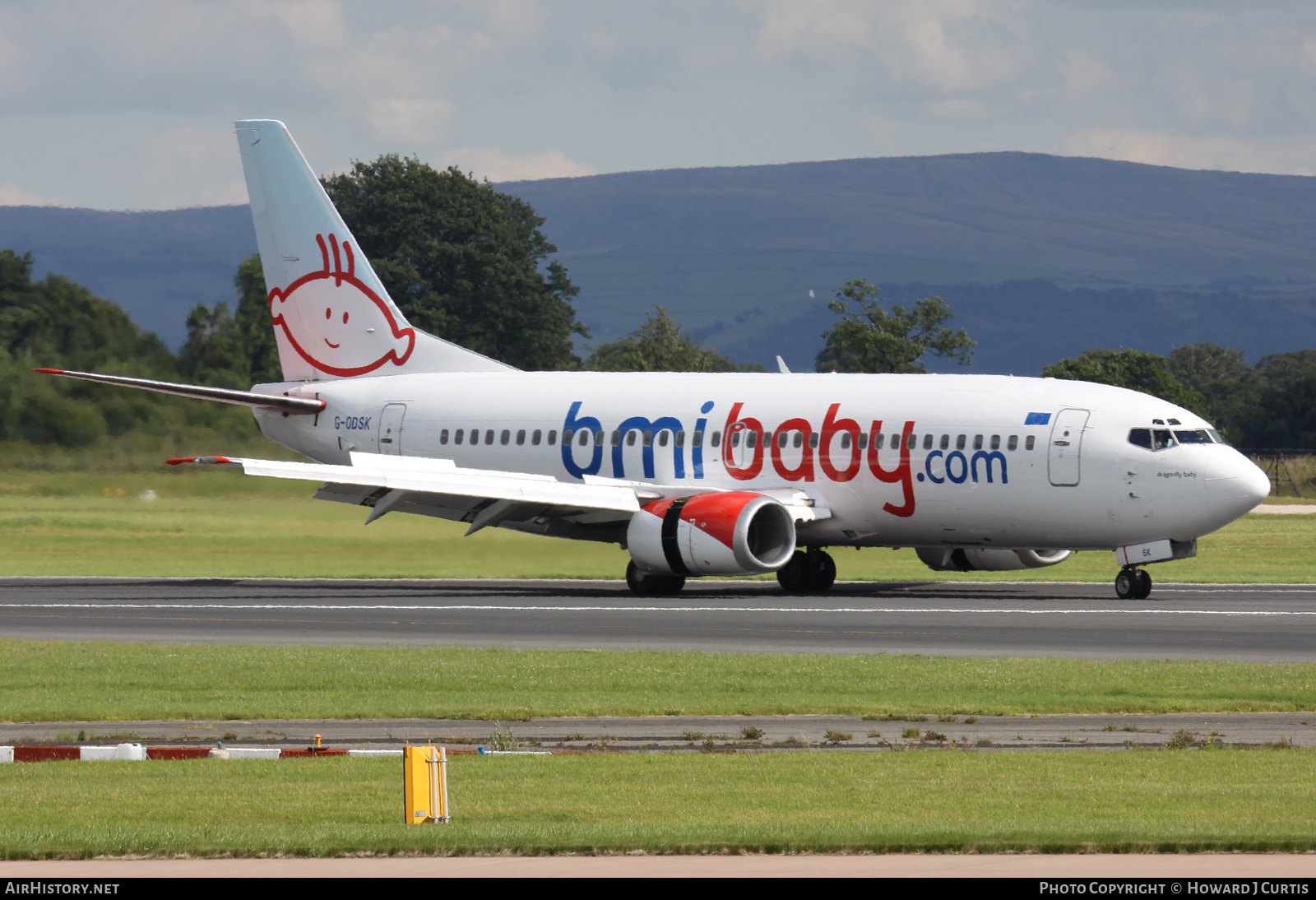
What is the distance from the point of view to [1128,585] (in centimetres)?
3809

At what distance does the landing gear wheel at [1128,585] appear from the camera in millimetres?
38031

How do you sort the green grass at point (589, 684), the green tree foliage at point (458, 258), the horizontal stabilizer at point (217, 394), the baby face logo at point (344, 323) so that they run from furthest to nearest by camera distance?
the green tree foliage at point (458, 258)
the baby face logo at point (344, 323)
the horizontal stabilizer at point (217, 394)
the green grass at point (589, 684)

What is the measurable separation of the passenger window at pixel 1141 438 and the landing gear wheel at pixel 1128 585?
266cm

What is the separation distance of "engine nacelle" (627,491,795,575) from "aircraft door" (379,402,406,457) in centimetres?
946

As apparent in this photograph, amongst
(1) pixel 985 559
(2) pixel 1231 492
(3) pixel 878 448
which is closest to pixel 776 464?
(3) pixel 878 448

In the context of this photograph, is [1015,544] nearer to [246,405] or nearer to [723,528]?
[723,528]

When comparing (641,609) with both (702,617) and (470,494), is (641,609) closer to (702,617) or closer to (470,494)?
(702,617)

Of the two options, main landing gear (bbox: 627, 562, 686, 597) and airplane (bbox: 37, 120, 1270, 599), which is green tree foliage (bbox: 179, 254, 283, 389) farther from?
main landing gear (bbox: 627, 562, 686, 597)

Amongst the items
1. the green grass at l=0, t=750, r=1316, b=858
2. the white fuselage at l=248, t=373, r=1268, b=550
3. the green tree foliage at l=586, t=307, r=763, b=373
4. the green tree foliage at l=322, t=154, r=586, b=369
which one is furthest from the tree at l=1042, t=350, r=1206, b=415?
the green grass at l=0, t=750, r=1316, b=858

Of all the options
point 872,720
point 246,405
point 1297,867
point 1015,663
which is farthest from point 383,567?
point 1297,867

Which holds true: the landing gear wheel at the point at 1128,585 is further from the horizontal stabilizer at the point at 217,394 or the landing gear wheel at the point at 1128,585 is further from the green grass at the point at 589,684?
the horizontal stabilizer at the point at 217,394

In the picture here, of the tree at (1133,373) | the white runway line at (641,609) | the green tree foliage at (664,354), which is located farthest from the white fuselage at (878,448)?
the tree at (1133,373)

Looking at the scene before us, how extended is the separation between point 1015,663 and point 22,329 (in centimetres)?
4512

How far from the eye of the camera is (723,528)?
3853 cm
